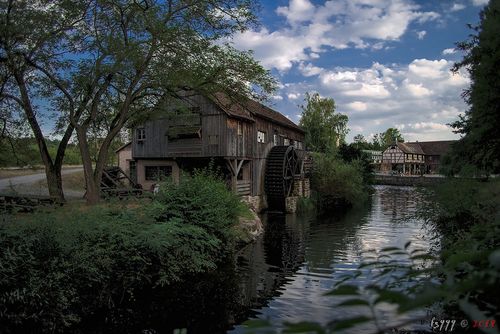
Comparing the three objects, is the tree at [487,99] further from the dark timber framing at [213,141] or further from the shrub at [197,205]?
the dark timber framing at [213,141]

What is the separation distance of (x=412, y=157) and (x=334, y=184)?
162 ft

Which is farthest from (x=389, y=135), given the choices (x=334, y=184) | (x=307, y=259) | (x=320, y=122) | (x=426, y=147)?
(x=307, y=259)

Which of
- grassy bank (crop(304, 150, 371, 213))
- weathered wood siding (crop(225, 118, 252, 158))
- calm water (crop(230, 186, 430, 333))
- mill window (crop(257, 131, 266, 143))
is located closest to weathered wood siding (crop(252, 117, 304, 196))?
mill window (crop(257, 131, 266, 143))

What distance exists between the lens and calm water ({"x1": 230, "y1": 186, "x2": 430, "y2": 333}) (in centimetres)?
811

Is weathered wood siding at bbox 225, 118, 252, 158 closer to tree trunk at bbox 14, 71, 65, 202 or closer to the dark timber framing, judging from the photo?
the dark timber framing

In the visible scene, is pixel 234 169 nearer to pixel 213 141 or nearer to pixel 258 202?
pixel 213 141

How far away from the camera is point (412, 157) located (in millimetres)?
72000

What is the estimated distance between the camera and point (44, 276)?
653 centimetres

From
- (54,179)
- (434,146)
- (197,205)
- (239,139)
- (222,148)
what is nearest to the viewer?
(197,205)

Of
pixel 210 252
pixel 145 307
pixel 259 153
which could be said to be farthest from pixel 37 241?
pixel 259 153

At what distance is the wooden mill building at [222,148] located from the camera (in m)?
22.3

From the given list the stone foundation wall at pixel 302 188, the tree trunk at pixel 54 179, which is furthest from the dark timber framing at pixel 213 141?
the tree trunk at pixel 54 179

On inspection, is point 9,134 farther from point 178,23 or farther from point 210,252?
point 210,252

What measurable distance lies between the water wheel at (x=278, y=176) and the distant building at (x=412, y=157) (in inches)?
1974
